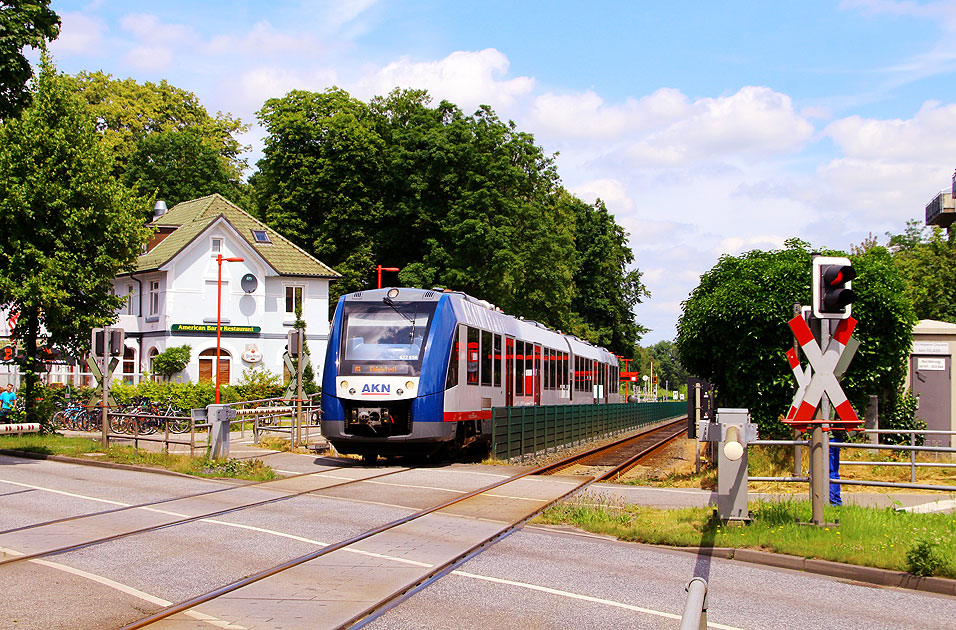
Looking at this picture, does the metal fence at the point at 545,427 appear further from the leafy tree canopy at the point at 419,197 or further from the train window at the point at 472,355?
the leafy tree canopy at the point at 419,197

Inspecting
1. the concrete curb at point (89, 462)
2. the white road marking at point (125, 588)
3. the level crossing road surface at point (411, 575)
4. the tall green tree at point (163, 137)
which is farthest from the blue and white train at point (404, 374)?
the tall green tree at point (163, 137)

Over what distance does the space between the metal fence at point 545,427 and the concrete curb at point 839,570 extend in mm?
11567

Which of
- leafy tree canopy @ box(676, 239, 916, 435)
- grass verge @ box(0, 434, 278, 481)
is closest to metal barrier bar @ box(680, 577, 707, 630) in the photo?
grass verge @ box(0, 434, 278, 481)

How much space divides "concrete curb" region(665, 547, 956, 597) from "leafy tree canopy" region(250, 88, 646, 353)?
1672 inches

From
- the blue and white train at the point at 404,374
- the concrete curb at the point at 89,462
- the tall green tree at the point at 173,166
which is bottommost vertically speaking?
the concrete curb at the point at 89,462

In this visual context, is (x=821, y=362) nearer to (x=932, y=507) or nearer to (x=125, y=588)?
(x=932, y=507)

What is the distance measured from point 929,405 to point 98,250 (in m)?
24.0

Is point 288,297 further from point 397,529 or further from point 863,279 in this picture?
point 397,529

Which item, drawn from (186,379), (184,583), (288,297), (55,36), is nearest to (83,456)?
(55,36)

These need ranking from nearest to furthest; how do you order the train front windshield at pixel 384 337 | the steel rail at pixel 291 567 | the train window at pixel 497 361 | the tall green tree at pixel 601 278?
the steel rail at pixel 291 567 → the train front windshield at pixel 384 337 → the train window at pixel 497 361 → the tall green tree at pixel 601 278

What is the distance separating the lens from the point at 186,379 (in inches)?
1917

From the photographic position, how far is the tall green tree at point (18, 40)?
20516 millimetres

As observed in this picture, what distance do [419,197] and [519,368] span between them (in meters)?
32.2

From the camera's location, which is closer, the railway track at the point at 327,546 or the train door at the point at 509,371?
the railway track at the point at 327,546
